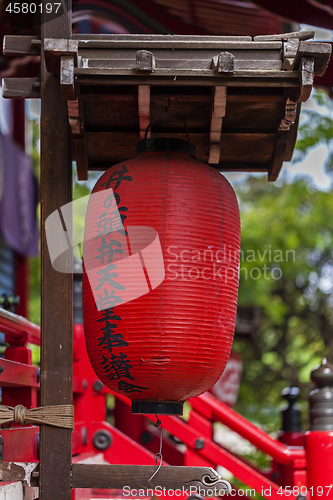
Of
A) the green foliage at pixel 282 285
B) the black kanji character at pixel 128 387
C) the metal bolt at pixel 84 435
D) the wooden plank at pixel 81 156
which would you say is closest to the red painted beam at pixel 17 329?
the black kanji character at pixel 128 387

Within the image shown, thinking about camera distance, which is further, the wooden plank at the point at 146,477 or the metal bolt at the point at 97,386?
the metal bolt at the point at 97,386

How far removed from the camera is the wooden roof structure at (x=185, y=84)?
2521mm

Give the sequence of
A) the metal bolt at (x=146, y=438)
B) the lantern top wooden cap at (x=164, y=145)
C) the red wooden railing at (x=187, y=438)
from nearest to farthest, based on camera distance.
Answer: the lantern top wooden cap at (x=164, y=145) < the red wooden railing at (x=187, y=438) < the metal bolt at (x=146, y=438)

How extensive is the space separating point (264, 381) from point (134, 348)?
11979 millimetres

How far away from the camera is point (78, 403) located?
4477 mm

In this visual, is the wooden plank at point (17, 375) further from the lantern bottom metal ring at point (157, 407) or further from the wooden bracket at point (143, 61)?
the wooden bracket at point (143, 61)

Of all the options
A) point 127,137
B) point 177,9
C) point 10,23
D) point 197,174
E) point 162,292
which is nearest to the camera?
point 162,292

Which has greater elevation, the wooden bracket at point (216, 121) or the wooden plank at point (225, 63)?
the wooden plank at point (225, 63)

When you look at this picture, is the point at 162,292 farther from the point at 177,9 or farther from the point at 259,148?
the point at 177,9

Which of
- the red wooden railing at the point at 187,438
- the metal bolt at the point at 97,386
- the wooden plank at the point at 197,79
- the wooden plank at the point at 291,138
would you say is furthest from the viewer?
the metal bolt at the point at 97,386

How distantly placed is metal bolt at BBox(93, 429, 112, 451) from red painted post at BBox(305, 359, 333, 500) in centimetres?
152

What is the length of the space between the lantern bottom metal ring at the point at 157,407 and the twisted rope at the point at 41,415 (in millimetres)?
326

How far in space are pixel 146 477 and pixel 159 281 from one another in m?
0.91

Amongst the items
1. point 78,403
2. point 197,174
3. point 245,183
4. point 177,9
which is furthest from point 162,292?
point 245,183
